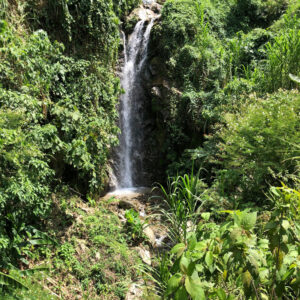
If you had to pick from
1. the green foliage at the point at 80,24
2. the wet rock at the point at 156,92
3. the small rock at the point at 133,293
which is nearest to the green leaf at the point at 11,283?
the small rock at the point at 133,293

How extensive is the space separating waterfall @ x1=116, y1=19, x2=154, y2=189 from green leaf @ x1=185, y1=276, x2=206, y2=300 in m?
→ 7.26

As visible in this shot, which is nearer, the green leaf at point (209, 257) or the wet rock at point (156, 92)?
the green leaf at point (209, 257)

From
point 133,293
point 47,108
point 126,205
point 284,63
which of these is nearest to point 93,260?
point 133,293

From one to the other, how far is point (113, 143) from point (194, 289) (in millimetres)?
5386

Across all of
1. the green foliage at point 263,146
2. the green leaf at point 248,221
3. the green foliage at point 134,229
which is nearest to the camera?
the green leaf at point 248,221

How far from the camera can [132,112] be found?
29.3 ft

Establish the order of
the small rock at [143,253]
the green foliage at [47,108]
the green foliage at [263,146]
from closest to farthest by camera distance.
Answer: the green foliage at [47,108], the green foliage at [263,146], the small rock at [143,253]

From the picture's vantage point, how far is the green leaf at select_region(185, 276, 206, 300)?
100cm

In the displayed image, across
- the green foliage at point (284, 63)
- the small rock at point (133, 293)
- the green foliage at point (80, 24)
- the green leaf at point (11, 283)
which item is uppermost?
the green foliage at point (80, 24)

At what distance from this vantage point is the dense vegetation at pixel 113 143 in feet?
8.68

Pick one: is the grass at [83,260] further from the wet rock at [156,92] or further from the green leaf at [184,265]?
the wet rock at [156,92]

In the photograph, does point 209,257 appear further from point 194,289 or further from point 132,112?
point 132,112

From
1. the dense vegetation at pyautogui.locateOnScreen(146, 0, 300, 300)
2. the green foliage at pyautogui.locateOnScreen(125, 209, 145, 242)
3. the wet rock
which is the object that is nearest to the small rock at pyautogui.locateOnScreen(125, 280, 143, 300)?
the dense vegetation at pyautogui.locateOnScreen(146, 0, 300, 300)

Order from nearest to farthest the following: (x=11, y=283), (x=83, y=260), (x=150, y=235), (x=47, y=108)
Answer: (x=11, y=283), (x=83, y=260), (x=47, y=108), (x=150, y=235)
